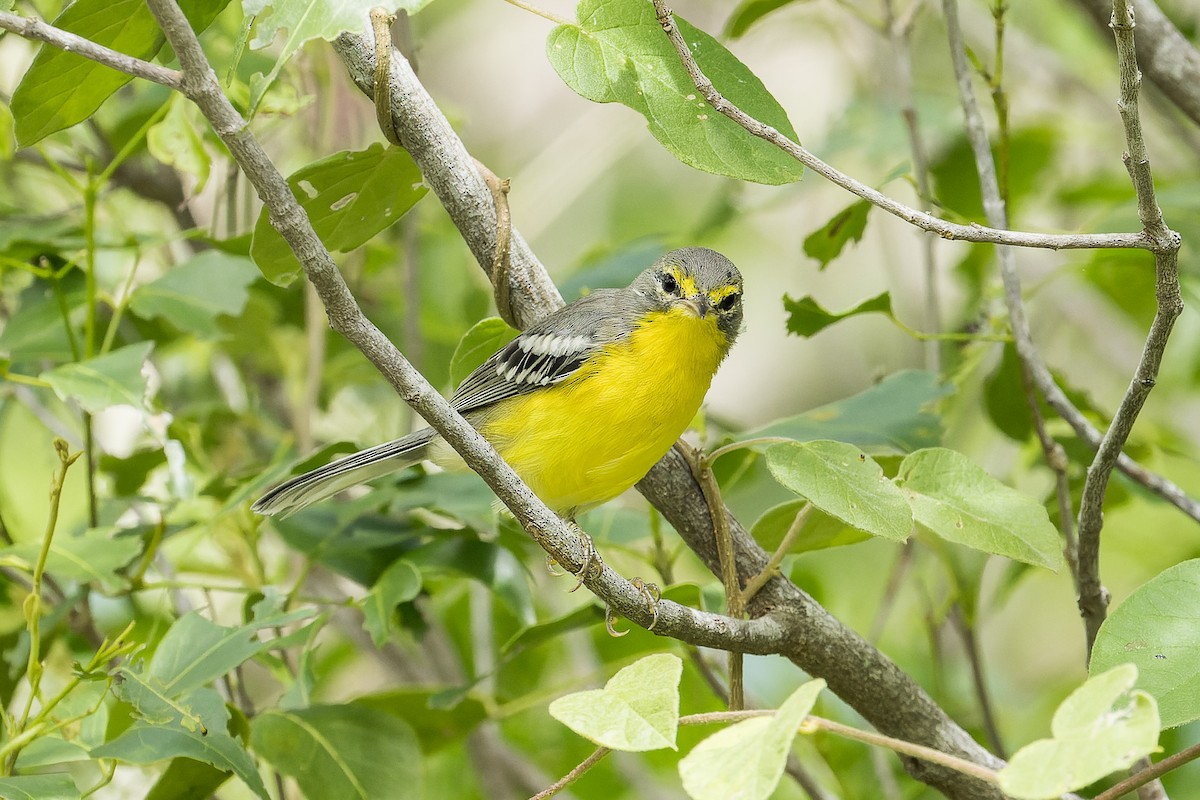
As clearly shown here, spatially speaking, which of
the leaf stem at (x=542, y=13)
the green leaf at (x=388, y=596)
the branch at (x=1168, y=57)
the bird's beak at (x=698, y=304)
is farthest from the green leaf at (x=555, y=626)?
the branch at (x=1168, y=57)

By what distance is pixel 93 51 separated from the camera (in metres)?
1.43

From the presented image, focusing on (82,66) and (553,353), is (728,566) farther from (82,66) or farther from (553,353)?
(82,66)

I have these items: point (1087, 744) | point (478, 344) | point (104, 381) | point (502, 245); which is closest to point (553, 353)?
point (478, 344)

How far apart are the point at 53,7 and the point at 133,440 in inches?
75.6

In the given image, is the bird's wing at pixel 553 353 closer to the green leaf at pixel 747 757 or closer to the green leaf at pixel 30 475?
the green leaf at pixel 747 757

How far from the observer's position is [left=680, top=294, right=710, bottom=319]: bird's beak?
124 inches

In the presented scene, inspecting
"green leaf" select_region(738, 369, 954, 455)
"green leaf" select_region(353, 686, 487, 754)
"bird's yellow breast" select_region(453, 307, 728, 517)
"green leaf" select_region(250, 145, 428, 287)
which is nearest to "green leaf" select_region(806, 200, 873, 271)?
"green leaf" select_region(738, 369, 954, 455)

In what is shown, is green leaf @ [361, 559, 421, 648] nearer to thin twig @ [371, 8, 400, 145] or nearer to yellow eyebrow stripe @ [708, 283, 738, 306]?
thin twig @ [371, 8, 400, 145]

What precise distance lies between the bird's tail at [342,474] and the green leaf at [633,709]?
134 centimetres

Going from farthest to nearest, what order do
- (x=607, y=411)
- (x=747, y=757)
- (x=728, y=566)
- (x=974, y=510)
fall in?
1. (x=607, y=411)
2. (x=728, y=566)
3. (x=974, y=510)
4. (x=747, y=757)

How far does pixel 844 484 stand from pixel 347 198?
3.63 feet

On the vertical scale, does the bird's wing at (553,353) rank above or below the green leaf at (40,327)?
below

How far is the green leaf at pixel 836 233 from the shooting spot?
2.58 m

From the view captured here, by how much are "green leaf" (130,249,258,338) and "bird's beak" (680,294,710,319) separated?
1163 millimetres
